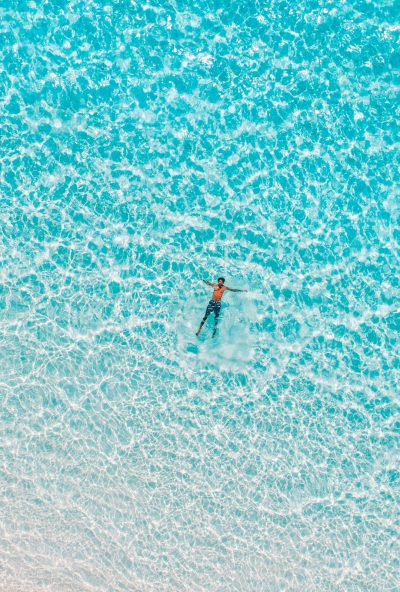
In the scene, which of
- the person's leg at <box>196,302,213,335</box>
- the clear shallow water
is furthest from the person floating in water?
the clear shallow water

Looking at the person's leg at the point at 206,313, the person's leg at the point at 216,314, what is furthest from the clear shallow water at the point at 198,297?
the person's leg at the point at 206,313

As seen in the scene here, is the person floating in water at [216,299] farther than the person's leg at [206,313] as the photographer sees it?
No

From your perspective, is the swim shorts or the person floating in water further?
the swim shorts

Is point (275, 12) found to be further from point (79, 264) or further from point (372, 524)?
point (372, 524)

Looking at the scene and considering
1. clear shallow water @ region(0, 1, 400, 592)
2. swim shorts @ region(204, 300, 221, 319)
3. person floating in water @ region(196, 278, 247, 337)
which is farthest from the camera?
clear shallow water @ region(0, 1, 400, 592)

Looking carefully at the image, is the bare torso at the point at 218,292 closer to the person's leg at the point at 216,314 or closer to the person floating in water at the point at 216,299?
the person floating in water at the point at 216,299

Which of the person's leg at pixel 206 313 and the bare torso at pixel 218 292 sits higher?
the bare torso at pixel 218 292

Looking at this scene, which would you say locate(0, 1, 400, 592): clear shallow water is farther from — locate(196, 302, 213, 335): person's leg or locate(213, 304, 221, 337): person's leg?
locate(196, 302, 213, 335): person's leg

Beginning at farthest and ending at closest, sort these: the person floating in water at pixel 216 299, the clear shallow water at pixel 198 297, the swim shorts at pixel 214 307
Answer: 1. the clear shallow water at pixel 198 297
2. the swim shorts at pixel 214 307
3. the person floating in water at pixel 216 299

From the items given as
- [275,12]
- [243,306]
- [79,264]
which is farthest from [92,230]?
[275,12]
